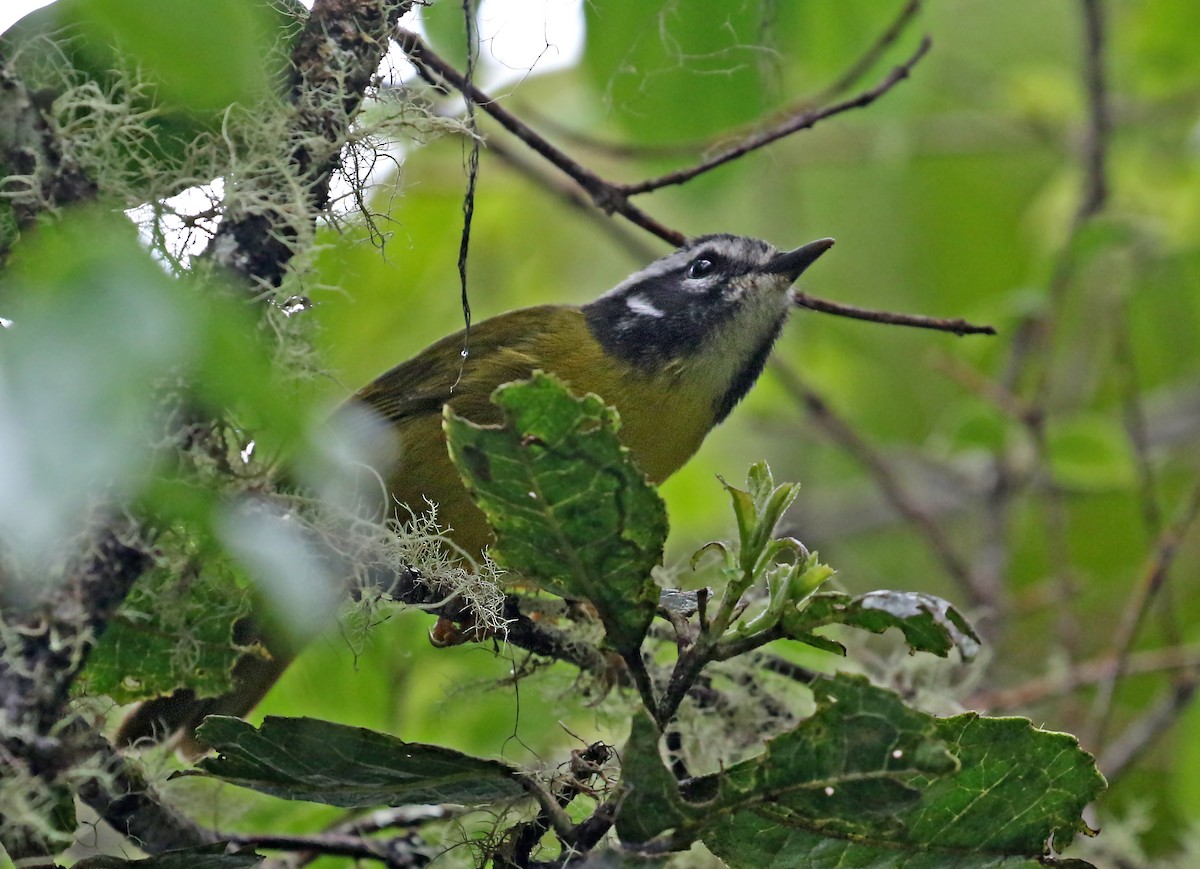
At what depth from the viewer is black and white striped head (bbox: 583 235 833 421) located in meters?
3.17

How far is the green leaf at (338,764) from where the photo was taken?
1.57 m

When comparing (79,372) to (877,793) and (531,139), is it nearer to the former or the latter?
(877,793)

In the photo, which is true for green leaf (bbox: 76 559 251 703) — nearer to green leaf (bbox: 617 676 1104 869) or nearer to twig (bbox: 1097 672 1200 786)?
green leaf (bbox: 617 676 1104 869)

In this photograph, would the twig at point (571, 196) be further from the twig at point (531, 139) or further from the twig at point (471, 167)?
the twig at point (471, 167)

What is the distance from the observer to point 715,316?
3.26 meters

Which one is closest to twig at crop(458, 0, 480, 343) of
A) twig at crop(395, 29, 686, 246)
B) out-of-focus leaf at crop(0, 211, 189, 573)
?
twig at crop(395, 29, 686, 246)

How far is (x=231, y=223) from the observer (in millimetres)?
1622

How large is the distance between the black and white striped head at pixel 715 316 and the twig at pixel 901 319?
698mm

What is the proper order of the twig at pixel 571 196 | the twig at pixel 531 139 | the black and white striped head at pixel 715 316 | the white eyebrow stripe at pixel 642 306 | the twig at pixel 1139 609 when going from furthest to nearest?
the twig at pixel 571 196 < the twig at pixel 1139 609 < the white eyebrow stripe at pixel 642 306 < the black and white striped head at pixel 715 316 < the twig at pixel 531 139

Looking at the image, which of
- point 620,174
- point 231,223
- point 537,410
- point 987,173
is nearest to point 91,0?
point 231,223

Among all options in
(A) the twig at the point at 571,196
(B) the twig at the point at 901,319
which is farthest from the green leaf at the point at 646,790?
(A) the twig at the point at 571,196

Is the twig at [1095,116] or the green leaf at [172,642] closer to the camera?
the green leaf at [172,642]

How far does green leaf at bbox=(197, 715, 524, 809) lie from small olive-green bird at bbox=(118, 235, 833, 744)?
3.99 feet

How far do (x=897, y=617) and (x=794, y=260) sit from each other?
1.82 m
